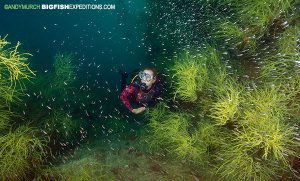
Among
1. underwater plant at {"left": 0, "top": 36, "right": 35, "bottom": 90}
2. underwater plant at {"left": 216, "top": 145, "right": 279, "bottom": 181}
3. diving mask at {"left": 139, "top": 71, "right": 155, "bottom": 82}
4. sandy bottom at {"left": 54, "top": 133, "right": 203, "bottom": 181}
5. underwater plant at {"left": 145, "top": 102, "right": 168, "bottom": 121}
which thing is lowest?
sandy bottom at {"left": 54, "top": 133, "right": 203, "bottom": 181}

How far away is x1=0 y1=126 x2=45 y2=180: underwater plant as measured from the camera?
3.93 meters

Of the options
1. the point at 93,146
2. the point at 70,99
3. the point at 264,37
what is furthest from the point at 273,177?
the point at 70,99

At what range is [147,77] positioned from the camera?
5559 mm

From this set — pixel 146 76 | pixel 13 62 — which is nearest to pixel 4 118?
pixel 13 62

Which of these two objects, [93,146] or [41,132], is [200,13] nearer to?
[93,146]

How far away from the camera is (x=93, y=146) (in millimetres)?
5285

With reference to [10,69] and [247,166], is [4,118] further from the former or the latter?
[247,166]

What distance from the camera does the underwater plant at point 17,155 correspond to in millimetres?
3930

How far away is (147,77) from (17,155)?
9.09 ft

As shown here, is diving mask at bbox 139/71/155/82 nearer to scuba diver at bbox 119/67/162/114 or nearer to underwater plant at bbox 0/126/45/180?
scuba diver at bbox 119/67/162/114

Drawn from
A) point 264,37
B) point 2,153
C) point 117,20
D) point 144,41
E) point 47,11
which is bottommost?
point 2,153

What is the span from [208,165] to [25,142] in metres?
2.79

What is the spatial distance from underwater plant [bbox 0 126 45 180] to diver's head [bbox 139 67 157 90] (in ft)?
7.86

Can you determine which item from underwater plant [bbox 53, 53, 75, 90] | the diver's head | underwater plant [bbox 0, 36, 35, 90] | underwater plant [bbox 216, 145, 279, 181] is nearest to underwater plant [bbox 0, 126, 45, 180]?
underwater plant [bbox 0, 36, 35, 90]
